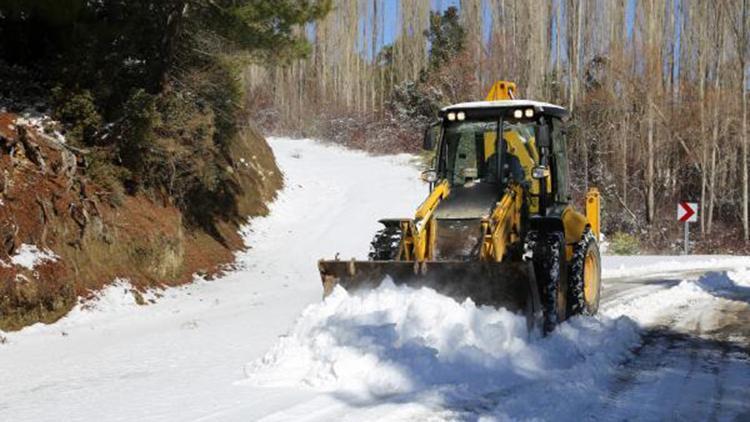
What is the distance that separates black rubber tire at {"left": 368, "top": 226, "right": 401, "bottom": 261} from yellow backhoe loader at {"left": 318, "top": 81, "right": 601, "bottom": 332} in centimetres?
1

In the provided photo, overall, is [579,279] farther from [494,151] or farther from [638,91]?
[638,91]

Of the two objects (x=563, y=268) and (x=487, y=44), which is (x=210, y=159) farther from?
(x=487, y=44)

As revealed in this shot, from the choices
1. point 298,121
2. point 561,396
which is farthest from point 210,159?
point 298,121

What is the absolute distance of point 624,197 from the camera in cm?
3259

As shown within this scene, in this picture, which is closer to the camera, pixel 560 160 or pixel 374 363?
pixel 374 363

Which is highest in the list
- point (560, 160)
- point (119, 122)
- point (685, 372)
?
point (119, 122)

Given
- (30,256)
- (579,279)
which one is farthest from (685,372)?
(30,256)

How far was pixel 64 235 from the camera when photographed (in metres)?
10.7

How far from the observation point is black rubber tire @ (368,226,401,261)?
847cm

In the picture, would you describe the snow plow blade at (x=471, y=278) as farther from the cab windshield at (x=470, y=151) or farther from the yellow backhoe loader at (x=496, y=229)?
the cab windshield at (x=470, y=151)

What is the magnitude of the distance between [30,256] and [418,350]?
617 centimetres

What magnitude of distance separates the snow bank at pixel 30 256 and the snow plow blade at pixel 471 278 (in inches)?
197

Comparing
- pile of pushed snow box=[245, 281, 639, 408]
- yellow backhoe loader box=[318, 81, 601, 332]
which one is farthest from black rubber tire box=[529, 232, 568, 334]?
pile of pushed snow box=[245, 281, 639, 408]

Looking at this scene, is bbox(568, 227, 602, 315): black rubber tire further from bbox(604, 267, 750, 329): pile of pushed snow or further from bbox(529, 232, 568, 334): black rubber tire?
bbox(604, 267, 750, 329): pile of pushed snow
